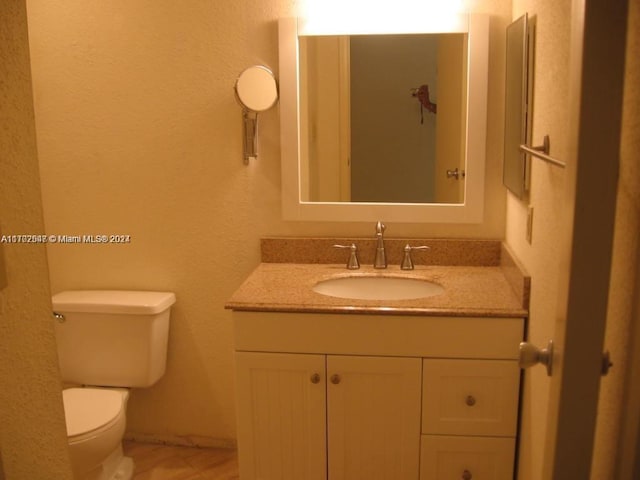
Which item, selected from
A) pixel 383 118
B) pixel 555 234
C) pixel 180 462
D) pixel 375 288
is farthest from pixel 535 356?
pixel 180 462

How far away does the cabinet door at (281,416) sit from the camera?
190cm

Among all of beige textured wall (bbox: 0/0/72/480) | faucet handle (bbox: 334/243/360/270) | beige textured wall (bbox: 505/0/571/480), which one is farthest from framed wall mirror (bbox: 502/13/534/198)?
beige textured wall (bbox: 0/0/72/480)

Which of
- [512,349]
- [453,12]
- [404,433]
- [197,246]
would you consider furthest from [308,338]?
[453,12]

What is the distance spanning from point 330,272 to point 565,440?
1.46 meters

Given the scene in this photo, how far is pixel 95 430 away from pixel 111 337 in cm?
39

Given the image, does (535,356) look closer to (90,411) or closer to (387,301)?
(387,301)

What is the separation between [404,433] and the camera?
6.21 feet

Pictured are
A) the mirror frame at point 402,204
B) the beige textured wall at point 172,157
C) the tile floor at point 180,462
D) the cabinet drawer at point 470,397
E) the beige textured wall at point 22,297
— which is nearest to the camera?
the beige textured wall at point 22,297

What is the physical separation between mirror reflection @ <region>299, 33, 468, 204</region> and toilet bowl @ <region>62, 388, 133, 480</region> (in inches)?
39.3

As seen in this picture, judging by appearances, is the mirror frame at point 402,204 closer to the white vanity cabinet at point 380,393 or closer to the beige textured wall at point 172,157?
the beige textured wall at point 172,157

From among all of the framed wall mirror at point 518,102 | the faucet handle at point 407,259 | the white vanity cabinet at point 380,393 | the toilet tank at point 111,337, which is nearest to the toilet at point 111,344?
the toilet tank at point 111,337

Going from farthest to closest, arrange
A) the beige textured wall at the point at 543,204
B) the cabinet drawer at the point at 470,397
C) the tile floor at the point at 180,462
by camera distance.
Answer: the tile floor at the point at 180,462, the cabinet drawer at the point at 470,397, the beige textured wall at the point at 543,204

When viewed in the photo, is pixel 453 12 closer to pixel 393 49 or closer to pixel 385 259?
pixel 393 49

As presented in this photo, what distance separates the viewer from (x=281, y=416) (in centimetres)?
194
